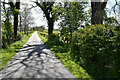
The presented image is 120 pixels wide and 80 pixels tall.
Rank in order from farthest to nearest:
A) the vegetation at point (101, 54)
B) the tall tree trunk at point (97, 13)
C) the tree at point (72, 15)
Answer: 1. the tree at point (72, 15)
2. the tall tree trunk at point (97, 13)
3. the vegetation at point (101, 54)

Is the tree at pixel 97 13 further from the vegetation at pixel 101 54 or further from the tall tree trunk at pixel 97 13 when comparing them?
the vegetation at pixel 101 54

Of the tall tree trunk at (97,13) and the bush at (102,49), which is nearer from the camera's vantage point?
the bush at (102,49)

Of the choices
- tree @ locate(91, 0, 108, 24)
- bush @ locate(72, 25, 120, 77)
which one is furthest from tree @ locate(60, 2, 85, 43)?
bush @ locate(72, 25, 120, 77)

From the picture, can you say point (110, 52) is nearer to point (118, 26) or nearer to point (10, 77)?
point (118, 26)

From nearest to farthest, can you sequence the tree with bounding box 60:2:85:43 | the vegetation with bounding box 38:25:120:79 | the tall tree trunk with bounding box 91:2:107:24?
the vegetation with bounding box 38:25:120:79, the tall tree trunk with bounding box 91:2:107:24, the tree with bounding box 60:2:85:43

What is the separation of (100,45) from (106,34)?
54 centimetres

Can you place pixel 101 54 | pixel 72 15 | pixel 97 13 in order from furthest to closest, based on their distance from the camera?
pixel 72 15 → pixel 97 13 → pixel 101 54

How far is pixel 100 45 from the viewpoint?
482cm

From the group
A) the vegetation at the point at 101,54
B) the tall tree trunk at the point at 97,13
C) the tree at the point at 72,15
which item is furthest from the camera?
the tree at the point at 72,15

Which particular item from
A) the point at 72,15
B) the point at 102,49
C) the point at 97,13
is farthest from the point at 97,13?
the point at 102,49

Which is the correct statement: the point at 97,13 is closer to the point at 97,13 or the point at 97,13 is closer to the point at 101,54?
the point at 97,13

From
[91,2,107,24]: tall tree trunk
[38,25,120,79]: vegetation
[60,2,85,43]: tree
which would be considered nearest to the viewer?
[38,25,120,79]: vegetation

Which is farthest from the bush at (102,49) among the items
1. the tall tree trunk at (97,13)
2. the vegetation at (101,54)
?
the tall tree trunk at (97,13)

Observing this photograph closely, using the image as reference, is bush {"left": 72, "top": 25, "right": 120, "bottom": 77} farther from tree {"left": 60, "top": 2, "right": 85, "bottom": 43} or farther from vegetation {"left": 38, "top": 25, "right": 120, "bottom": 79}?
tree {"left": 60, "top": 2, "right": 85, "bottom": 43}
